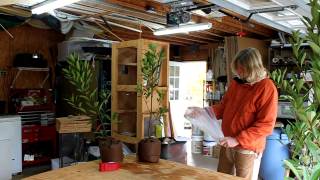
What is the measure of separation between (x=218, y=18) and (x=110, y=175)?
324 cm

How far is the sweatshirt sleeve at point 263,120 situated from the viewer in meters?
2.35

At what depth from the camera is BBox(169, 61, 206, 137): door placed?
762 centimetres

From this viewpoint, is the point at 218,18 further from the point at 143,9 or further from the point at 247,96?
the point at 247,96

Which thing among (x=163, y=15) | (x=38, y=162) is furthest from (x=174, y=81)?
(x=38, y=162)

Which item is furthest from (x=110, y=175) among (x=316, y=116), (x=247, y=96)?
(x=316, y=116)

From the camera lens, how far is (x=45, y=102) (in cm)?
579

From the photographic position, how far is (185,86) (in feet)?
27.2

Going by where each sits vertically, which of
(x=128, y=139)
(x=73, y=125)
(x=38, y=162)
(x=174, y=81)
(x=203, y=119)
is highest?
(x=174, y=81)

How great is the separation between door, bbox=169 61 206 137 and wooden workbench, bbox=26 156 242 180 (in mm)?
5159

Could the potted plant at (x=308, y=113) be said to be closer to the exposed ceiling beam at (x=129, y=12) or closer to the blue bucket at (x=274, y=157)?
the exposed ceiling beam at (x=129, y=12)

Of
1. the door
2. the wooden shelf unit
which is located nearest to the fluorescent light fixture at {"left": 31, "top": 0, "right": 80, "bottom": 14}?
the wooden shelf unit

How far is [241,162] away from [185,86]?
5.87 metres

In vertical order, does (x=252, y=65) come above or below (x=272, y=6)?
below

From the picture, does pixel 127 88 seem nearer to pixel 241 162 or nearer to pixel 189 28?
pixel 189 28
